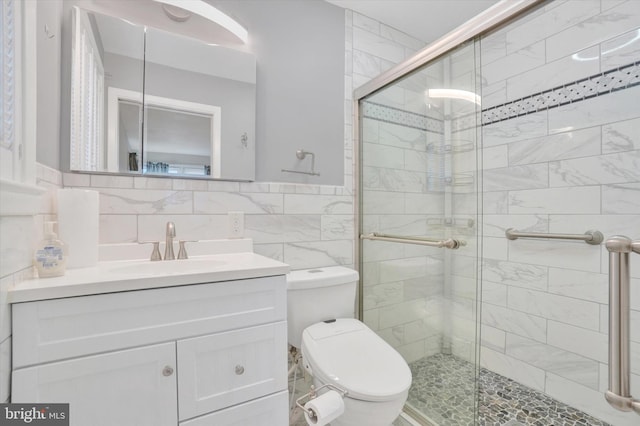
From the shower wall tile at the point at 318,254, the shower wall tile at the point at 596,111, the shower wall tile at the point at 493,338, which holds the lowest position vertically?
the shower wall tile at the point at 493,338

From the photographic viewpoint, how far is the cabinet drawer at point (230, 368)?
37.0 inches

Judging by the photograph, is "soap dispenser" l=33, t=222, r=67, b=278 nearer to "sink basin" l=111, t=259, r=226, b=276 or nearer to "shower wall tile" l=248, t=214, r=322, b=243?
"sink basin" l=111, t=259, r=226, b=276

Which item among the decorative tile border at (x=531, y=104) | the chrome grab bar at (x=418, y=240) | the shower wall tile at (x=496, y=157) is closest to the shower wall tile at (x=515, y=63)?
the decorative tile border at (x=531, y=104)

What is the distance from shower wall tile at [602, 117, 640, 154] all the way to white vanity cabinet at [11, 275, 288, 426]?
169 cm

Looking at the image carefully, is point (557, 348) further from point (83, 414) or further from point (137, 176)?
point (137, 176)

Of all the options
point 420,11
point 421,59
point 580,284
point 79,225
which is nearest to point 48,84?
point 79,225

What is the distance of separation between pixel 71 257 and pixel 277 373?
849mm

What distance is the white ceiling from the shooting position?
6.06 ft

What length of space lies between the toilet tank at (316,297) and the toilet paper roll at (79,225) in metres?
0.80

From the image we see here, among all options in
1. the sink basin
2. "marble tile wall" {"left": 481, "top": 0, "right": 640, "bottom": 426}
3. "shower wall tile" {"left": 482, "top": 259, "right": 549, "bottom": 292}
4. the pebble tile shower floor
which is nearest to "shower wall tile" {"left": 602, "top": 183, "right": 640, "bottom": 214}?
"marble tile wall" {"left": 481, "top": 0, "right": 640, "bottom": 426}

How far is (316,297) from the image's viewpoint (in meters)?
1.52

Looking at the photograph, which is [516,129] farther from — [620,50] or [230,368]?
[230,368]

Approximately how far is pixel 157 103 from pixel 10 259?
0.87 m

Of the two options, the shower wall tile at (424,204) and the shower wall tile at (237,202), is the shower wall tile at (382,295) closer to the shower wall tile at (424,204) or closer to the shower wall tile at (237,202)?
the shower wall tile at (424,204)
